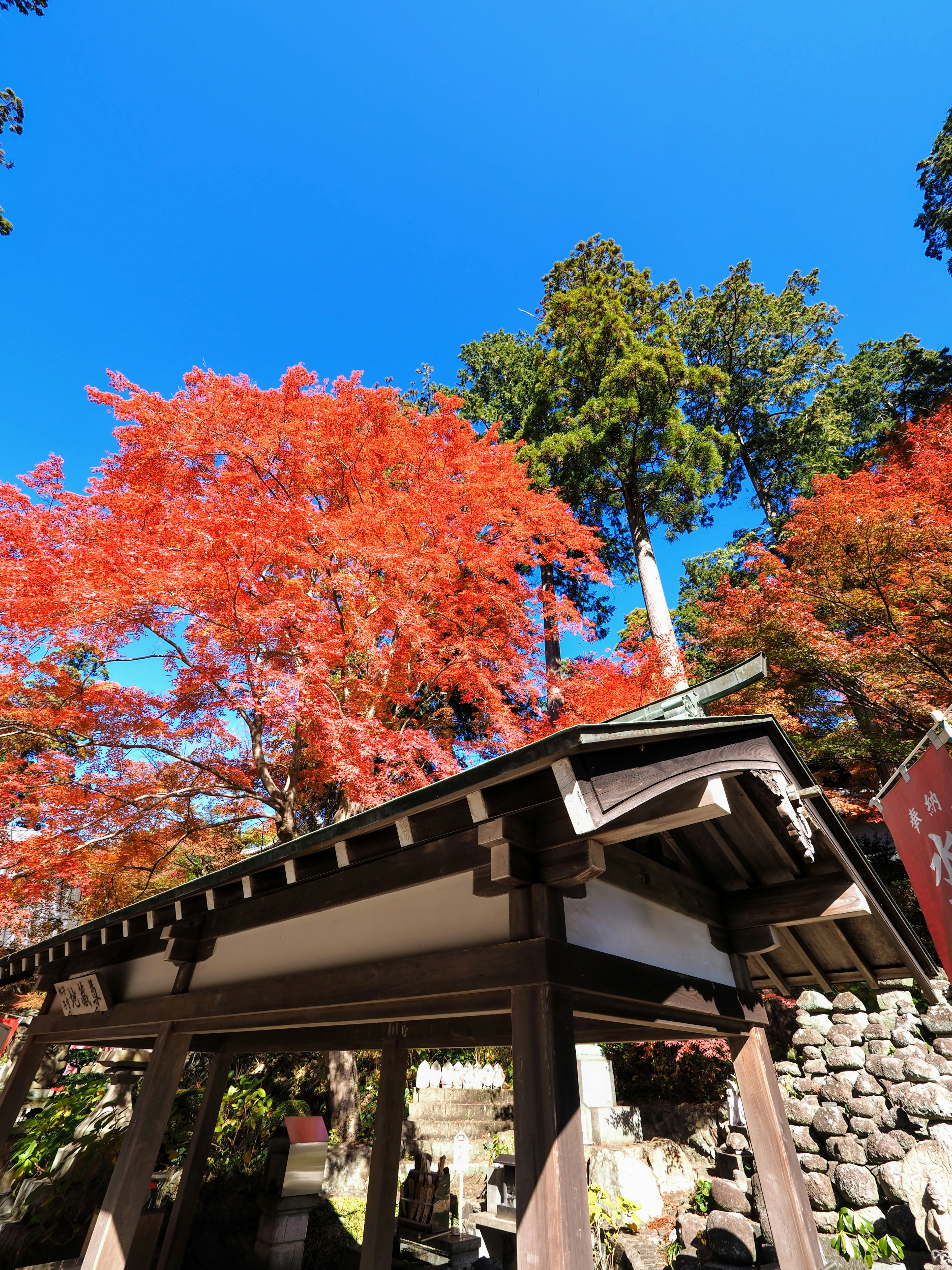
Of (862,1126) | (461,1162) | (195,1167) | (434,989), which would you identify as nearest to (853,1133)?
(862,1126)

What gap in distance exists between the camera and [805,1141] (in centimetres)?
973

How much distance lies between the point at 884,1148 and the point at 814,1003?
3.06m

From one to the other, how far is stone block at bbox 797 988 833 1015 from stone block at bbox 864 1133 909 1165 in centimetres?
263

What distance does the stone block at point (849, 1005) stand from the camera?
11375 mm

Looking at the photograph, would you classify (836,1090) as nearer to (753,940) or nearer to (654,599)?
(753,940)

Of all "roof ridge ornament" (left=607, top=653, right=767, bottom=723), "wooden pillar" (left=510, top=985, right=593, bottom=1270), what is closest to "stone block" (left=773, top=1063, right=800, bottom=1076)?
"roof ridge ornament" (left=607, top=653, right=767, bottom=723)

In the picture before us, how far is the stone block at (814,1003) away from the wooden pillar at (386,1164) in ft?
30.6

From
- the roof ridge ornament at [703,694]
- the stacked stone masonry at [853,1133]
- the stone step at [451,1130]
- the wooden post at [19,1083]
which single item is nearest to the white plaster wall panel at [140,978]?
the wooden post at [19,1083]

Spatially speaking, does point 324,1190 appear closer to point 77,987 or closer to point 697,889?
point 77,987

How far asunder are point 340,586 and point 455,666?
2.73 m

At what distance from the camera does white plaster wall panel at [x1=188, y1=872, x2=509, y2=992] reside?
3.18 metres

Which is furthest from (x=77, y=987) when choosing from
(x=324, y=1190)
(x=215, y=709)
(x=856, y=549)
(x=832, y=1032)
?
(x=856, y=549)

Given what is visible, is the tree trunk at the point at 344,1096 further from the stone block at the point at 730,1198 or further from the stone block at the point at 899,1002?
the stone block at the point at 899,1002

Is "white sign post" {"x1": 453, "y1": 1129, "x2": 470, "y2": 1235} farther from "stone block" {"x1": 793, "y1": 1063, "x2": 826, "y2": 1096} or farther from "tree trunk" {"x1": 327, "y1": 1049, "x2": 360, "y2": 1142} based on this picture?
"stone block" {"x1": 793, "y1": 1063, "x2": 826, "y2": 1096}
